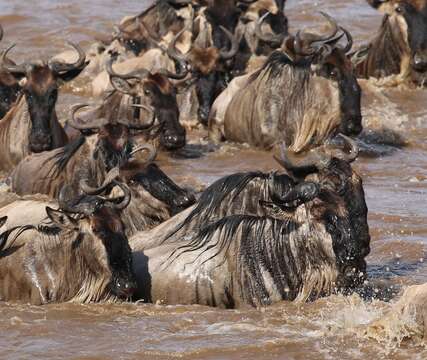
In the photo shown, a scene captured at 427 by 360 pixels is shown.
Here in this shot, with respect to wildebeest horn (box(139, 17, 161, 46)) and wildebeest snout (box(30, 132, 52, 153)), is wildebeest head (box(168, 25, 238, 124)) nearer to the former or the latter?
wildebeest horn (box(139, 17, 161, 46))

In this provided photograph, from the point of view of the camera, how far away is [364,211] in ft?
32.6

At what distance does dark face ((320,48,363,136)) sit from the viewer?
1523 centimetres

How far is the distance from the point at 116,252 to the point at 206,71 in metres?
8.25

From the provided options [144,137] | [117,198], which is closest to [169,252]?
[117,198]

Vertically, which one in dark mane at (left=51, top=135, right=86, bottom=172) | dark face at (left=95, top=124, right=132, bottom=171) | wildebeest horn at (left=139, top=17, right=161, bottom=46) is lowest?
wildebeest horn at (left=139, top=17, right=161, bottom=46)

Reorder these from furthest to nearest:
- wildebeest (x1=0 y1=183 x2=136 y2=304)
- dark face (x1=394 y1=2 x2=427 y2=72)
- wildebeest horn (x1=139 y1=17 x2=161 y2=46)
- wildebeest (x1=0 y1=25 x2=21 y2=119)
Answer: wildebeest horn (x1=139 y1=17 x2=161 y2=46), dark face (x1=394 y1=2 x2=427 y2=72), wildebeest (x1=0 y1=25 x2=21 y2=119), wildebeest (x1=0 y1=183 x2=136 y2=304)

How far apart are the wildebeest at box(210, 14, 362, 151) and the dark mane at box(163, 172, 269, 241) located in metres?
5.04

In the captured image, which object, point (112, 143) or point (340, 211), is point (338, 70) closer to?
point (112, 143)

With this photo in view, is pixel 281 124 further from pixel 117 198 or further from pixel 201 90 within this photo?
pixel 117 198

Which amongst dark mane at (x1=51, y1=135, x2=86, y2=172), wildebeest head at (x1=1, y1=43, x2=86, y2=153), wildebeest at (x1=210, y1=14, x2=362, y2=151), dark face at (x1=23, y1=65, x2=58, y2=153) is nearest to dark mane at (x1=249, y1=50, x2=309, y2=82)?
wildebeest at (x1=210, y1=14, x2=362, y2=151)

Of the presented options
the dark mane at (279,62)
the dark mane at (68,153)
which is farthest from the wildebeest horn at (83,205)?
the dark mane at (279,62)

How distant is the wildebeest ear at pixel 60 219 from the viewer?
9.64 meters

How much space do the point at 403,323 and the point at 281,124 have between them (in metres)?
7.24

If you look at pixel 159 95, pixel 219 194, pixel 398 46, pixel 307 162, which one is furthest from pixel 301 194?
pixel 398 46
